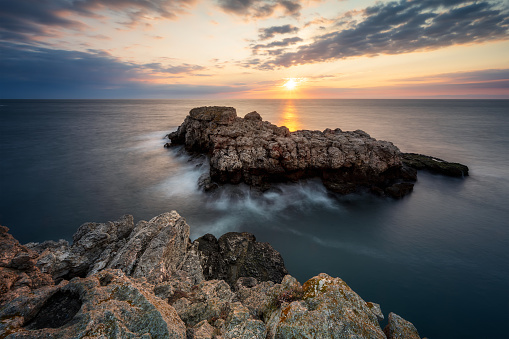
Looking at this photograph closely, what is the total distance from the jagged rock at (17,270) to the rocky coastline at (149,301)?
24 mm

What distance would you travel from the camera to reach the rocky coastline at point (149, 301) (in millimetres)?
4879

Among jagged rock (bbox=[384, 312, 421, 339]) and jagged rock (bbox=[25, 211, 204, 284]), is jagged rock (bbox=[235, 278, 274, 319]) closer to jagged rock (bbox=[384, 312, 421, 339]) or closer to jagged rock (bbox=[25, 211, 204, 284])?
jagged rock (bbox=[25, 211, 204, 284])

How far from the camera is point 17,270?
285 inches

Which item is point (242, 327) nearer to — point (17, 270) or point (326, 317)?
point (326, 317)

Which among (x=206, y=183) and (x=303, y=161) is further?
(x=206, y=183)

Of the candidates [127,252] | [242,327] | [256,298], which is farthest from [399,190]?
[127,252]

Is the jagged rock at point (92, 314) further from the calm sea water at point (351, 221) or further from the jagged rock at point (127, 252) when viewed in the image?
the calm sea water at point (351, 221)

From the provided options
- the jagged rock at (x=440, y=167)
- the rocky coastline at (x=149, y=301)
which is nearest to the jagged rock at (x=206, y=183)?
the rocky coastline at (x=149, y=301)

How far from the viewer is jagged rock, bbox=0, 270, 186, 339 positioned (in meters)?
4.44

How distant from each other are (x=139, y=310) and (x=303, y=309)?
4015 millimetres

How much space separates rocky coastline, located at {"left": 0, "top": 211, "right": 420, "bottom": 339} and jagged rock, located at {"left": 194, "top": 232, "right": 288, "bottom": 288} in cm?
152

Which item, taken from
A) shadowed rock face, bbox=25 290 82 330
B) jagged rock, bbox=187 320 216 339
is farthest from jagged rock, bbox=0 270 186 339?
jagged rock, bbox=187 320 216 339

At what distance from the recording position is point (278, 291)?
6.91 m

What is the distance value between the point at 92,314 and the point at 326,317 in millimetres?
5338
